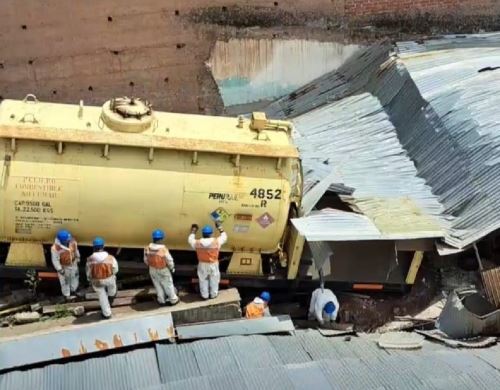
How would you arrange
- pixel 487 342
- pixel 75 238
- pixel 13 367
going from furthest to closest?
1. pixel 75 238
2. pixel 487 342
3. pixel 13 367

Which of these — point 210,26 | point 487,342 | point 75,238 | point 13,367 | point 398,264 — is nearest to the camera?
point 13,367

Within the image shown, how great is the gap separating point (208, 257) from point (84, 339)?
6.16 ft

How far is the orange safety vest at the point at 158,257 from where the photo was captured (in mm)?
9214

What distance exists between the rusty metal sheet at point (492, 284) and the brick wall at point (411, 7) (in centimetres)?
611

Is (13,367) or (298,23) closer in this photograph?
(13,367)

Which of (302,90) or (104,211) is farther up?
(302,90)

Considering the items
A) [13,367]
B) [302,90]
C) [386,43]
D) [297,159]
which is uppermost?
[386,43]

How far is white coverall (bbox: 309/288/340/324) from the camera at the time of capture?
10.1 m

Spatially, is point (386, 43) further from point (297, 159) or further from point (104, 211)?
point (104, 211)

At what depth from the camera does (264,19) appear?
13625mm

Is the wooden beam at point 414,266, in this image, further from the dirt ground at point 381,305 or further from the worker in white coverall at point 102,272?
the worker in white coverall at point 102,272

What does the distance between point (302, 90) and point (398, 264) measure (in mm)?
4766

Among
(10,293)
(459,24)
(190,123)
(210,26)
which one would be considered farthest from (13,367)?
(459,24)

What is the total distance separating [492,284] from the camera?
381 inches
